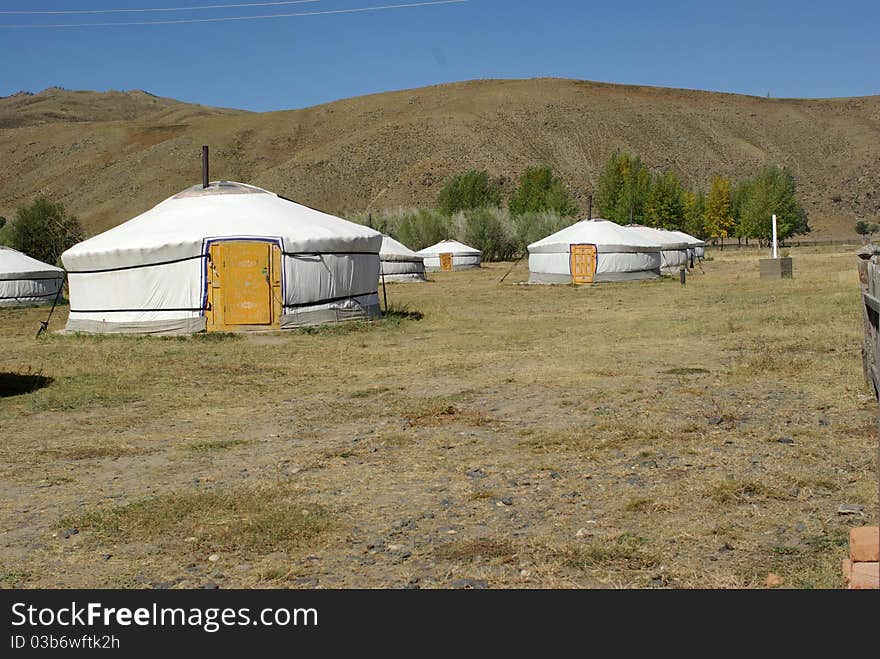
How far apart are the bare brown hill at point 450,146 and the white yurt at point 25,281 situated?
5693cm

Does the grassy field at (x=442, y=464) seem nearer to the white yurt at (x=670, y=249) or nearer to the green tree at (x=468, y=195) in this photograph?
the white yurt at (x=670, y=249)

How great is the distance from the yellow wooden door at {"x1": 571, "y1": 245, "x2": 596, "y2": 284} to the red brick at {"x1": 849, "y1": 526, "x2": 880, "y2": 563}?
90.9ft

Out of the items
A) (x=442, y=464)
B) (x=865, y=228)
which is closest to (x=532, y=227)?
(x=865, y=228)

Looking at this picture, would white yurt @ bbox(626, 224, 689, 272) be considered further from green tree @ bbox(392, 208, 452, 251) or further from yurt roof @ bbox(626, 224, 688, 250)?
green tree @ bbox(392, 208, 452, 251)

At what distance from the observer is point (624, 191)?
66.1m

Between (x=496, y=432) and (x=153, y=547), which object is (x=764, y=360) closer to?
(x=496, y=432)

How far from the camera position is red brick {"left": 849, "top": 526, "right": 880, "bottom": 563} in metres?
3.17

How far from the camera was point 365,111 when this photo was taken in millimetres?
106875

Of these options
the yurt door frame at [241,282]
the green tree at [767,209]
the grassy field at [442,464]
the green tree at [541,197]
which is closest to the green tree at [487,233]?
the green tree at [541,197]

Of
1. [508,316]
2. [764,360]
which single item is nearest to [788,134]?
[508,316]

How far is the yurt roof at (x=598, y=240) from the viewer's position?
30.7 m

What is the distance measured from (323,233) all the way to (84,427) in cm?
861

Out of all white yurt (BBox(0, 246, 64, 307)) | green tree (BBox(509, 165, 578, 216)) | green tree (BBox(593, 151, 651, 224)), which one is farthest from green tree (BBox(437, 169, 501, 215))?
white yurt (BBox(0, 246, 64, 307))

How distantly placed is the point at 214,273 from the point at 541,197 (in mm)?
50561
